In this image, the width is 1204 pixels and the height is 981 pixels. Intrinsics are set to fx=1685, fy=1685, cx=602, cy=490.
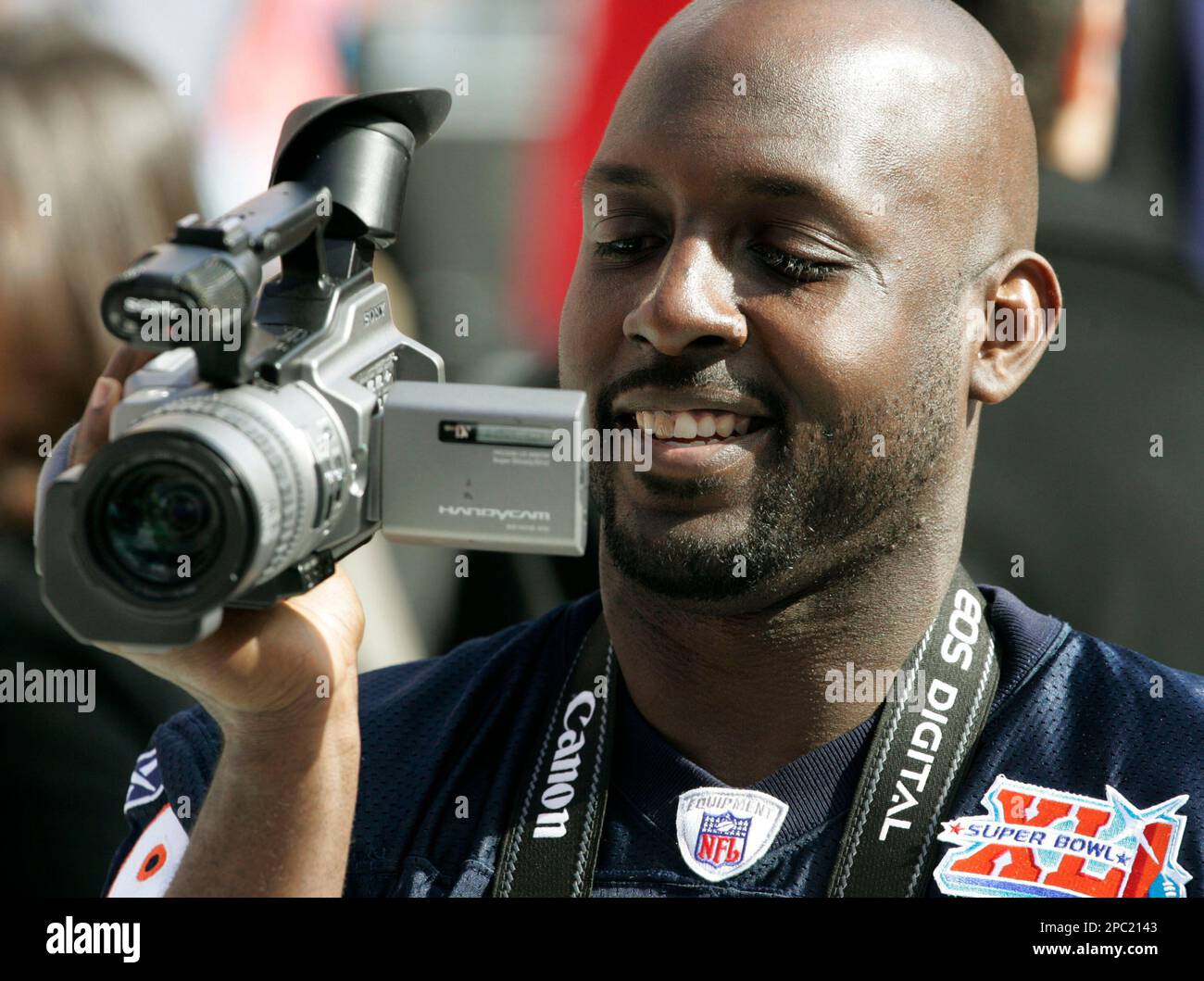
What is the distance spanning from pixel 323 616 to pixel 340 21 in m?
2.01

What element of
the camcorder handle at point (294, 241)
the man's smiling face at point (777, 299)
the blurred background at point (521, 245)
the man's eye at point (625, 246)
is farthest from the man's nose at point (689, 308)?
the blurred background at point (521, 245)

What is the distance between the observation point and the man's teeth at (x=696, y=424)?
2170 mm

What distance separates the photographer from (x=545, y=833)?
2.25 meters

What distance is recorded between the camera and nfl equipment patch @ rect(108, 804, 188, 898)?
7.54ft

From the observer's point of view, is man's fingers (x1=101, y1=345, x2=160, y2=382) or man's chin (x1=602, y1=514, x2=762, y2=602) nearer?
man's fingers (x1=101, y1=345, x2=160, y2=382)

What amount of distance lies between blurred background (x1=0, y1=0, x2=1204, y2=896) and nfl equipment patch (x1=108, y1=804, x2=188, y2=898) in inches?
22.9

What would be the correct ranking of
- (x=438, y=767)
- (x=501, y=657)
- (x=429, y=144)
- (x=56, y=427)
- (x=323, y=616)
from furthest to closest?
(x=429, y=144) → (x=56, y=427) → (x=501, y=657) → (x=438, y=767) → (x=323, y=616)

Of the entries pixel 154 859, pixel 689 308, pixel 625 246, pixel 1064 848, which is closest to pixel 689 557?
pixel 689 308

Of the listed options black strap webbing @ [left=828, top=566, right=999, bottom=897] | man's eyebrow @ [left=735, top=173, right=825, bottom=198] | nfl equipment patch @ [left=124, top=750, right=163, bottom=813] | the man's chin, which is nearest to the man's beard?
the man's chin

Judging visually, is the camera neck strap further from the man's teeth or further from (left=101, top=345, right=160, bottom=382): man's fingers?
(left=101, top=345, right=160, bottom=382): man's fingers

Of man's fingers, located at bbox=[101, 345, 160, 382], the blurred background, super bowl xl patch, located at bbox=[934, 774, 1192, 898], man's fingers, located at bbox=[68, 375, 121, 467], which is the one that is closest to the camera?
man's fingers, located at bbox=[68, 375, 121, 467]

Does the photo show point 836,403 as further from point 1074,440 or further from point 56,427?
point 56,427

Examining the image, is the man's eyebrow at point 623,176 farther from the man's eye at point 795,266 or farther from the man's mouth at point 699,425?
the man's mouth at point 699,425

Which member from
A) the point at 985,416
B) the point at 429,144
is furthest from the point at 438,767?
the point at 429,144
